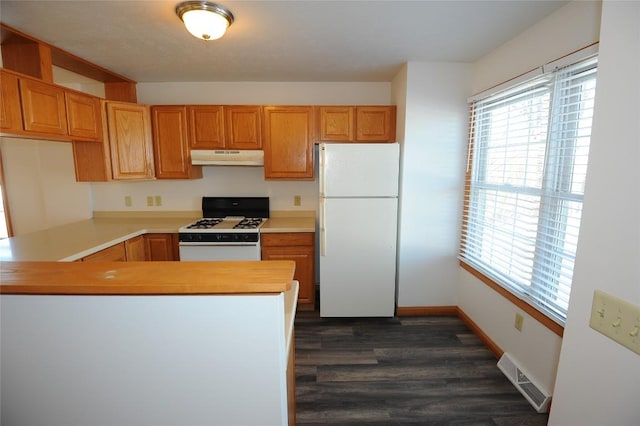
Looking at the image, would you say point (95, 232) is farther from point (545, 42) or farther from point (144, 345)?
point (545, 42)

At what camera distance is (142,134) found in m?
2.88

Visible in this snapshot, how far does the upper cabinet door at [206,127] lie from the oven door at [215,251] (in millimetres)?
1039

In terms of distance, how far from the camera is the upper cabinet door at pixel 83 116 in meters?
2.28

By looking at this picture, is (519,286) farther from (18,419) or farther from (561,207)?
(18,419)

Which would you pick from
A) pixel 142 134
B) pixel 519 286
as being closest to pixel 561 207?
pixel 519 286

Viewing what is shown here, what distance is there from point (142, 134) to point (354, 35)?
7.43 feet

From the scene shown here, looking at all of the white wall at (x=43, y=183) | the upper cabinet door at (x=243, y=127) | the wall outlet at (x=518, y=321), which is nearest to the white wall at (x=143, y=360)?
the wall outlet at (x=518, y=321)

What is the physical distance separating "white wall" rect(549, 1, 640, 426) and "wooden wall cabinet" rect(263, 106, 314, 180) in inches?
90.9

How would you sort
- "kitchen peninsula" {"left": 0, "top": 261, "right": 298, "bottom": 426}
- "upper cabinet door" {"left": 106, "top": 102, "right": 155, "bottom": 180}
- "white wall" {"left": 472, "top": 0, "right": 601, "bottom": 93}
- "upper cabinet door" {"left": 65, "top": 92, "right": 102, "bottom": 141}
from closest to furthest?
"kitchen peninsula" {"left": 0, "top": 261, "right": 298, "bottom": 426} < "white wall" {"left": 472, "top": 0, "right": 601, "bottom": 93} < "upper cabinet door" {"left": 65, "top": 92, "right": 102, "bottom": 141} < "upper cabinet door" {"left": 106, "top": 102, "right": 155, "bottom": 180}

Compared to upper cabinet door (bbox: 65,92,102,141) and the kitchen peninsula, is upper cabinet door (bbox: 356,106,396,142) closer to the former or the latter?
the kitchen peninsula

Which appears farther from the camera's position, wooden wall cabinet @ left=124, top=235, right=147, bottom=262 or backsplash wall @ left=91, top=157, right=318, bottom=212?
backsplash wall @ left=91, top=157, right=318, bottom=212

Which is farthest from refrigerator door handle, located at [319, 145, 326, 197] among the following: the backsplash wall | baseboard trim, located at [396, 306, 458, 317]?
baseboard trim, located at [396, 306, 458, 317]

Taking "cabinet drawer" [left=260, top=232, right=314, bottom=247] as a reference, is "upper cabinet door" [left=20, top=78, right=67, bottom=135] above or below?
above

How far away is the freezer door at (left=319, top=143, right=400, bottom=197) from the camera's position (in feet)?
8.41
